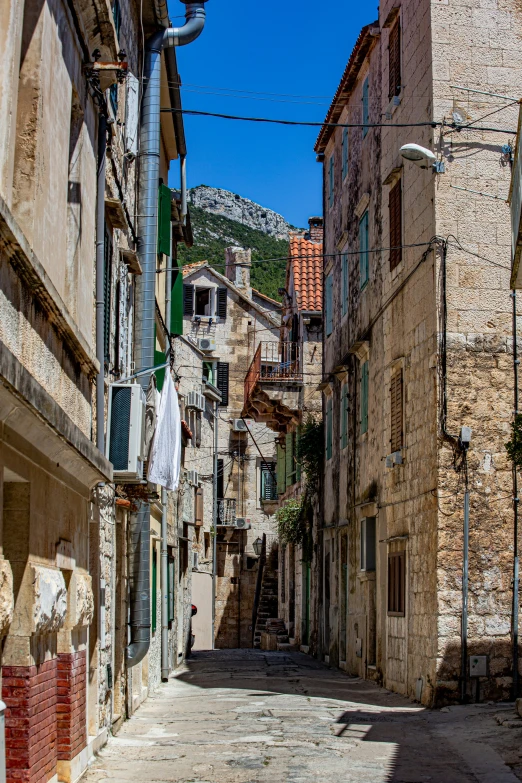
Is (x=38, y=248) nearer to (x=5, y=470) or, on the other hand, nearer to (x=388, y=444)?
(x=5, y=470)

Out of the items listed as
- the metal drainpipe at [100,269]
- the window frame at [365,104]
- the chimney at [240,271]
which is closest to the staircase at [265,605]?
the chimney at [240,271]

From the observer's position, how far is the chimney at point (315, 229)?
3481cm

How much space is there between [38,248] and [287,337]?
85.6 ft

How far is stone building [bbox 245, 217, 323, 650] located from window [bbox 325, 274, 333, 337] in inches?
100

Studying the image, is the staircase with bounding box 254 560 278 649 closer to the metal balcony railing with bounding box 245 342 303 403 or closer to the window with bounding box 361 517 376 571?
the metal balcony railing with bounding box 245 342 303 403

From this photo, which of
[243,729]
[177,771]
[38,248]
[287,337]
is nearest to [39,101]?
[38,248]

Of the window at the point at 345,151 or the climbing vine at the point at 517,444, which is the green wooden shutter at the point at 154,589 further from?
the window at the point at 345,151

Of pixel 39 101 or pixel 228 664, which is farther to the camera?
pixel 228 664

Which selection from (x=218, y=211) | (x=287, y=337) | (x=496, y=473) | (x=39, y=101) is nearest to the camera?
(x=39, y=101)

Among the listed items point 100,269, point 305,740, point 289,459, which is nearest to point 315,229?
point 289,459

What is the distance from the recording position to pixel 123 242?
13156 millimetres

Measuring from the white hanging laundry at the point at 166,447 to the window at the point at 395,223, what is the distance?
6017mm

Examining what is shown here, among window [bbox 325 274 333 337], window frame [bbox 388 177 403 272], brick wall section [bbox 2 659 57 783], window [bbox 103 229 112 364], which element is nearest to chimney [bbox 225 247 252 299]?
window [bbox 325 274 333 337]

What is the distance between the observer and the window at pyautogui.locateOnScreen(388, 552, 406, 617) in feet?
54.3
